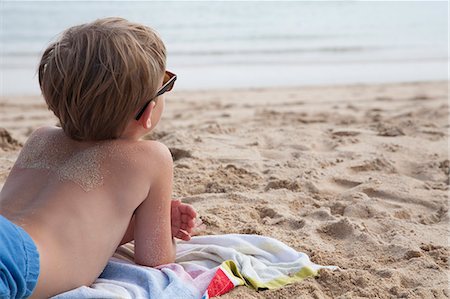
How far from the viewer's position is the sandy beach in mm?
2742

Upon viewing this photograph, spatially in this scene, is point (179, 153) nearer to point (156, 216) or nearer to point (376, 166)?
point (376, 166)

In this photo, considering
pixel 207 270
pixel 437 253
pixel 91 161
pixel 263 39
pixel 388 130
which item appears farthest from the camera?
pixel 263 39

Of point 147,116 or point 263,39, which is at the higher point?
point 147,116

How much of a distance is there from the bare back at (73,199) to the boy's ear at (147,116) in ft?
0.25

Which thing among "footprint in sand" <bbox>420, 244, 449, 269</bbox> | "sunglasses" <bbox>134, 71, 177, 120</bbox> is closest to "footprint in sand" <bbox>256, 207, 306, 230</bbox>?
"footprint in sand" <bbox>420, 244, 449, 269</bbox>

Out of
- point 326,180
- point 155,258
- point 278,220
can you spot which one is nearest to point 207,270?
point 155,258

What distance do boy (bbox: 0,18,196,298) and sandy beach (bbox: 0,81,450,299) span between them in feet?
1.68

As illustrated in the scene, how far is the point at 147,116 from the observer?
2320mm

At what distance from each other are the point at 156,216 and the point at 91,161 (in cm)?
31

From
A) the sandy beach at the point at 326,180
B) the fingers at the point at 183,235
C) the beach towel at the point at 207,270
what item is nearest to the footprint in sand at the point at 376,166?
the sandy beach at the point at 326,180

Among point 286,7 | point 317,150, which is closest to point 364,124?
point 317,150

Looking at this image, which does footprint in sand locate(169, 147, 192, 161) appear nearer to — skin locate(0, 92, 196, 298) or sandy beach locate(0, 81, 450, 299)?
sandy beach locate(0, 81, 450, 299)

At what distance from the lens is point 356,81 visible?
26.9 ft

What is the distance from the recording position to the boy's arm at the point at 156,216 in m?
2.37
